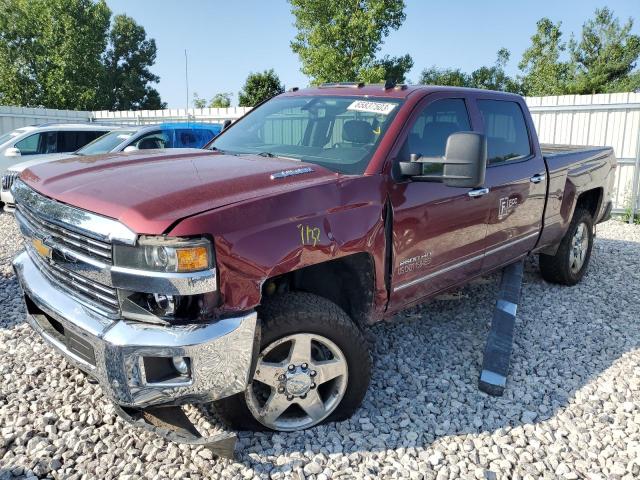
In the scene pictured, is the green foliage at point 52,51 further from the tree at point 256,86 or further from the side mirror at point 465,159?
the side mirror at point 465,159

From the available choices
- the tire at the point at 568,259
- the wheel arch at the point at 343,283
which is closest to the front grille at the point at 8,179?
the wheel arch at the point at 343,283

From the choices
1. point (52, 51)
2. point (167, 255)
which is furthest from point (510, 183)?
point (52, 51)

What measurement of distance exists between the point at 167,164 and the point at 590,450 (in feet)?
9.35

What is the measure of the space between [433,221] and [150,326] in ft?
6.11

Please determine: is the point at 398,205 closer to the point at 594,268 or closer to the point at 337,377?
the point at 337,377

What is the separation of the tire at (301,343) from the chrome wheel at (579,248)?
3.55m

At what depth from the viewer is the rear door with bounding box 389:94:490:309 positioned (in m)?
3.03

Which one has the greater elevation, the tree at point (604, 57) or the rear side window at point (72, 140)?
the tree at point (604, 57)

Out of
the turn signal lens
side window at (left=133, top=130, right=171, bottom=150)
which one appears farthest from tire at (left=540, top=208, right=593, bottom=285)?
side window at (left=133, top=130, right=171, bottom=150)

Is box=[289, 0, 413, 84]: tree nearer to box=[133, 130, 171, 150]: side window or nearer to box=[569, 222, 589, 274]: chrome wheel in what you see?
box=[133, 130, 171, 150]: side window

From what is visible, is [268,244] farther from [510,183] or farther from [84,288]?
[510,183]

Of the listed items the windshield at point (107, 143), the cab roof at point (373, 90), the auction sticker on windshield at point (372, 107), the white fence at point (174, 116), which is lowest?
the windshield at point (107, 143)

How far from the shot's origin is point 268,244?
7.54ft

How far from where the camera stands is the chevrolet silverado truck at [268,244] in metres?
2.15
